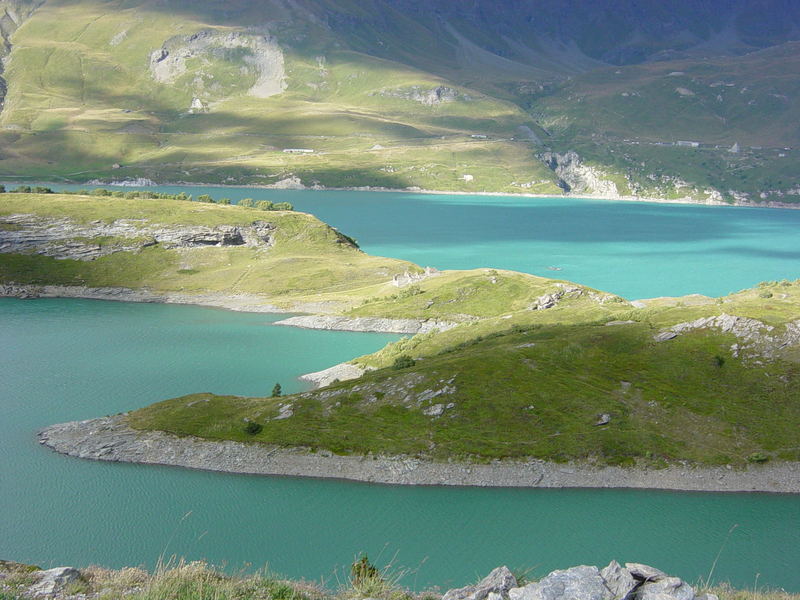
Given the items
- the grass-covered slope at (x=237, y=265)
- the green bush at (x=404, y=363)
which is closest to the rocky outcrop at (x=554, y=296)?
the grass-covered slope at (x=237, y=265)

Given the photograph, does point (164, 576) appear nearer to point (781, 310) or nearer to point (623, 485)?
point (623, 485)

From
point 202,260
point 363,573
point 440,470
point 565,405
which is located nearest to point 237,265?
point 202,260

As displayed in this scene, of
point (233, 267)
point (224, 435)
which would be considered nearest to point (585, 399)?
point (224, 435)

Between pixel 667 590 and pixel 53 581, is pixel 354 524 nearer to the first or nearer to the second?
pixel 53 581

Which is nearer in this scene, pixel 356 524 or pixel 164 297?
pixel 356 524

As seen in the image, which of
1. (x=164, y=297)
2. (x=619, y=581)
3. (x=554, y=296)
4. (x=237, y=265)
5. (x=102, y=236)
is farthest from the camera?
(x=102, y=236)

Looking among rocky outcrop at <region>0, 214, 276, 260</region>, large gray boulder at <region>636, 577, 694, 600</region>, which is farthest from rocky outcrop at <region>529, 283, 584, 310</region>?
large gray boulder at <region>636, 577, 694, 600</region>
